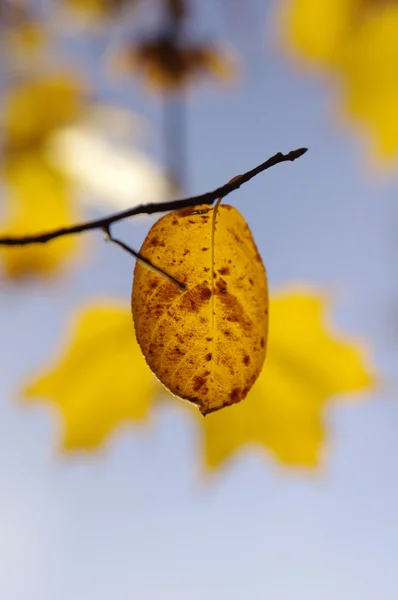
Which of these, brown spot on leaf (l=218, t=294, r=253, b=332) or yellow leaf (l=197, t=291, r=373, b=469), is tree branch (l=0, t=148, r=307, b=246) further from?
yellow leaf (l=197, t=291, r=373, b=469)

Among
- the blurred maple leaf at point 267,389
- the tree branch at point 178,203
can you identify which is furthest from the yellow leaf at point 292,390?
the tree branch at point 178,203

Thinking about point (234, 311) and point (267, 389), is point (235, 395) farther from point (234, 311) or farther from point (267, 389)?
point (267, 389)

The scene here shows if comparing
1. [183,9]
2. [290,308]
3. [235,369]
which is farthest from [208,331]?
[183,9]

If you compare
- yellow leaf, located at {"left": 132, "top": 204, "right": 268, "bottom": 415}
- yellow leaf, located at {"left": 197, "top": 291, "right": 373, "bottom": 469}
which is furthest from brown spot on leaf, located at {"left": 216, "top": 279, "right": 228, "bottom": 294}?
yellow leaf, located at {"left": 197, "top": 291, "right": 373, "bottom": 469}

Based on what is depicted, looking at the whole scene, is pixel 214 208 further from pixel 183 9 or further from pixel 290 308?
pixel 183 9

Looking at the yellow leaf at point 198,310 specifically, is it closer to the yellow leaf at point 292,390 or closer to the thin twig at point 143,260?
the thin twig at point 143,260
